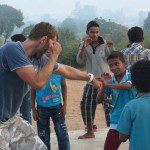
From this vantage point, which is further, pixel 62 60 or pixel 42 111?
pixel 62 60

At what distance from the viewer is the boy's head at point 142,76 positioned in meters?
3.14

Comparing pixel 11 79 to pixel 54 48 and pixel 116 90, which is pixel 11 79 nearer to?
pixel 54 48

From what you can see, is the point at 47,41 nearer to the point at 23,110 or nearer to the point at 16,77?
the point at 16,77

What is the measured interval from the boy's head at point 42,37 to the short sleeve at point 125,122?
2.42 ft

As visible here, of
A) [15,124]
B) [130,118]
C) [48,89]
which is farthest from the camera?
[48,89]

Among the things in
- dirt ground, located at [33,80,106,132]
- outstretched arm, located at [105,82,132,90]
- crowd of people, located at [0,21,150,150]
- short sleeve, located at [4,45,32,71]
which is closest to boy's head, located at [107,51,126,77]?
crowd of people, located at [0,21,150,150]

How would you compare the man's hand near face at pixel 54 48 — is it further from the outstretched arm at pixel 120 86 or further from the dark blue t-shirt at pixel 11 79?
the outstretched arm at pixel 120 86

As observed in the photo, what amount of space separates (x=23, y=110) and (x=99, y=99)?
5.44 ft

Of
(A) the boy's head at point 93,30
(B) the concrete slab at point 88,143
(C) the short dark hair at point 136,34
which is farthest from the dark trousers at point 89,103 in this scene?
(C) the short dark hair at point 136,34

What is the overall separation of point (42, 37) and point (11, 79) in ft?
1.25

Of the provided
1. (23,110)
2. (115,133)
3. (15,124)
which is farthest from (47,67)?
(23,110)

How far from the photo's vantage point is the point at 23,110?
5.74 m

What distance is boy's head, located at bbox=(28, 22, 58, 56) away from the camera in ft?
10.5

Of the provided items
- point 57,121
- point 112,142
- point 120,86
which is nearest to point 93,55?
point 57,121
